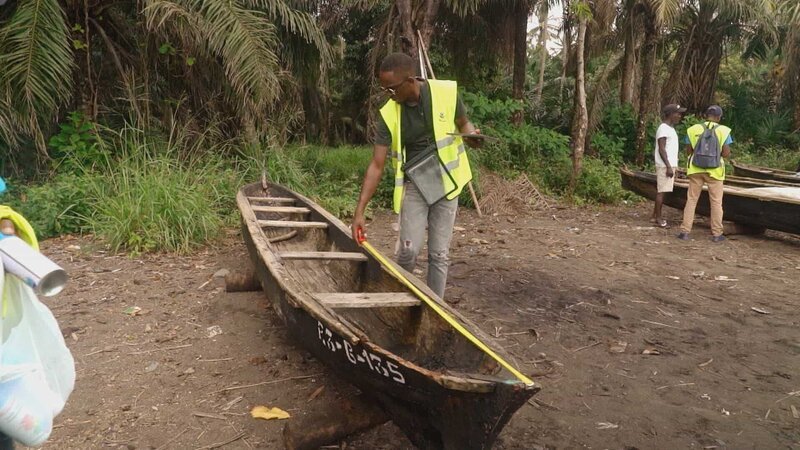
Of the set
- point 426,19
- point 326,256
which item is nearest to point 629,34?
point 426,19

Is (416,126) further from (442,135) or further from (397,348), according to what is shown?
(397,348)

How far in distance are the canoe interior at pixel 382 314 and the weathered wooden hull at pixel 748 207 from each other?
5.60 m

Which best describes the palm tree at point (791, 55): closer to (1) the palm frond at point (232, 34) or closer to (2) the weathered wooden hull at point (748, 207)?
(2) the weathered wooden hull at point (748, 207)

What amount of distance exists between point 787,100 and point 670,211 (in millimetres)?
8945

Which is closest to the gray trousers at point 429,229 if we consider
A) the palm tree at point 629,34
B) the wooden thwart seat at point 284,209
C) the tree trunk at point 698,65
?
the wooden thwart seat at point 284,209

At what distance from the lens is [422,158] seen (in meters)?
3.79

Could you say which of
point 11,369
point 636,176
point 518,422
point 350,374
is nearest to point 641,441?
point 518,422

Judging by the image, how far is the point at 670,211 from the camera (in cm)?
1004

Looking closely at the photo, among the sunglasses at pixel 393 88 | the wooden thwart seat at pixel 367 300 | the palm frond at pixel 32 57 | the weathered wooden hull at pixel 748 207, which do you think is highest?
the palm frond at pixel 32 57

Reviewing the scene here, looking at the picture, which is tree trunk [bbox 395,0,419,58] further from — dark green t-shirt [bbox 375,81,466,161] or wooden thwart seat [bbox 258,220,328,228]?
dark green t-shirt [bbox 375,81,466,161]

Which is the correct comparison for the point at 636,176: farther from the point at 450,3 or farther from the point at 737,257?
the point at 450,3

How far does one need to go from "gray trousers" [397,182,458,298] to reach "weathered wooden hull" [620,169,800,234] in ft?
17.4

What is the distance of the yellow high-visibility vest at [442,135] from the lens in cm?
371

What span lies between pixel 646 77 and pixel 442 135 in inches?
377
